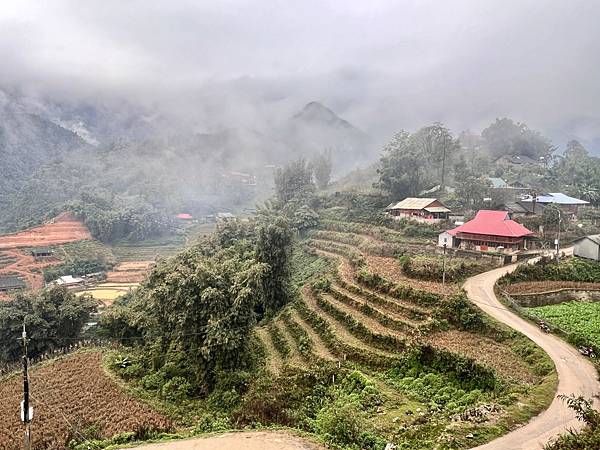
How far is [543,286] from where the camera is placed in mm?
26922

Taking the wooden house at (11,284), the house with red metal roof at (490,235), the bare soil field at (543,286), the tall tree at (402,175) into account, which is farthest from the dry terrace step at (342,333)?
the wooden house at (11,284)

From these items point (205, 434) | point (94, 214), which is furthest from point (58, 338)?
point (94, 214)

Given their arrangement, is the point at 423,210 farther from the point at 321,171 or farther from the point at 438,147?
the point at 321,171

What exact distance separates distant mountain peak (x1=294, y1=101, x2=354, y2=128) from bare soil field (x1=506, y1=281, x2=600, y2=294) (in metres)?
155

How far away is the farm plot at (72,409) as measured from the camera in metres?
20.2

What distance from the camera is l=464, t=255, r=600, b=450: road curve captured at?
1359 cm

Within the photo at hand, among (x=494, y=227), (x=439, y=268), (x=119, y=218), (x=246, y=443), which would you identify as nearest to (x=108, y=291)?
(x=119, y=218)

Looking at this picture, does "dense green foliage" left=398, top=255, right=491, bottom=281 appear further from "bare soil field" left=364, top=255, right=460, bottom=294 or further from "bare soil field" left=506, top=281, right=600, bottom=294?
"bare soil field" left=506, top=281, right=600, bottom=294

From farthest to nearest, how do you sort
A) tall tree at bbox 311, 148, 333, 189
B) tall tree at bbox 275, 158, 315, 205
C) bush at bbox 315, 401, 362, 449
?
tall tree at bbox 311, 148, 333, 189
tall tree at bbox 275, 158, 315, 205
bush at bbox 315, 401, 362, 449

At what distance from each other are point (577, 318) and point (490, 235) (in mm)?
12292

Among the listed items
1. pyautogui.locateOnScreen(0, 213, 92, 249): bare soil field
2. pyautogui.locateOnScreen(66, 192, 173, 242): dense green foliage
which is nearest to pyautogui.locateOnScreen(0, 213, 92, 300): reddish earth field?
pyautogui.locateOnScreen(0, 213, 92, 249): bare soil field

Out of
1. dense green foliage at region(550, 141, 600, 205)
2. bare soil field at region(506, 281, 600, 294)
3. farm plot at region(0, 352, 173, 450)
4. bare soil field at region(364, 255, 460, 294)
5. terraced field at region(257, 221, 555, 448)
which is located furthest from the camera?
dense green foliage at region(550, 141, 600, 205)

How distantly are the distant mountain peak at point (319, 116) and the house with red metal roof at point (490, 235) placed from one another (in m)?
146

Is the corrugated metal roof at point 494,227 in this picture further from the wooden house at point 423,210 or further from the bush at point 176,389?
the bush at point 176,389
